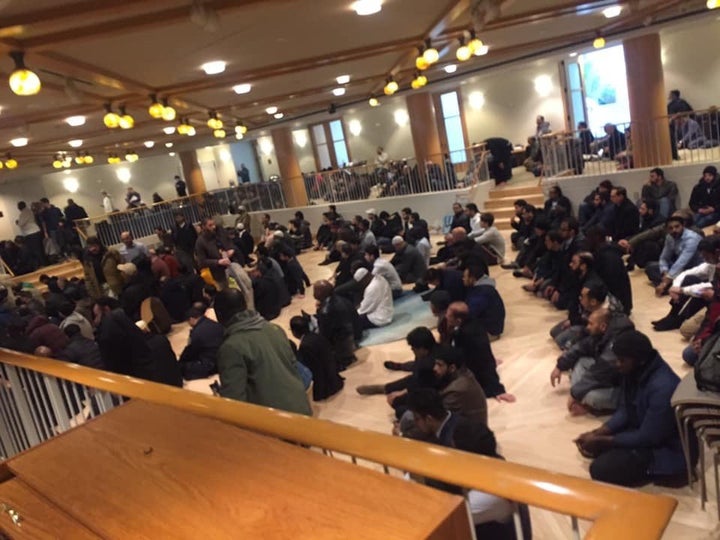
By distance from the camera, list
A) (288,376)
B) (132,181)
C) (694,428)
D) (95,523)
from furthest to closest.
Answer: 1. (132,181)
2. (288,376)
3. (694,428)
4. (95,523)

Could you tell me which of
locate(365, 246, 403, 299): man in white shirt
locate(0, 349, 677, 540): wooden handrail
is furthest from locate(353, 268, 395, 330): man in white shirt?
locate(0, 349, 677, 540): wooden handrail

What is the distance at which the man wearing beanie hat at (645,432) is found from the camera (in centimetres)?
352

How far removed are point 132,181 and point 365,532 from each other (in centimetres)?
2400

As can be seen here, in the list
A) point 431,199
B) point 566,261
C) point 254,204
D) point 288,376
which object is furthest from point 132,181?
point 288,376

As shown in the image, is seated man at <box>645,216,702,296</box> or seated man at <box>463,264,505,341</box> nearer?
seated man at <box>463,264,505,341</box>

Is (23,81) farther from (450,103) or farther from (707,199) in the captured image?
(450,103)

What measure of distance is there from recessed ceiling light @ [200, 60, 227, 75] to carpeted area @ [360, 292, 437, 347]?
12.1ft

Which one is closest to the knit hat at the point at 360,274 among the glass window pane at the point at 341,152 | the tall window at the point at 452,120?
the tall window at the point at 452,120

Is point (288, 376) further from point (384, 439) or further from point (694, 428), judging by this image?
point (384, 439)

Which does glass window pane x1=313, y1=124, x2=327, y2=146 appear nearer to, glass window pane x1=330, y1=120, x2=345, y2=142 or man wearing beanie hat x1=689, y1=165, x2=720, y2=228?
glass window pane x1=330, y1=120, x2=345, y2=142

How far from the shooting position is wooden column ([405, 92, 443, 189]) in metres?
14.9

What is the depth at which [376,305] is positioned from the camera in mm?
7664

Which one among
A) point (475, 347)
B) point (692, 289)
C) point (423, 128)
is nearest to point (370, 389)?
point (475, 347)

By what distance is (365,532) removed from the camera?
106cm
